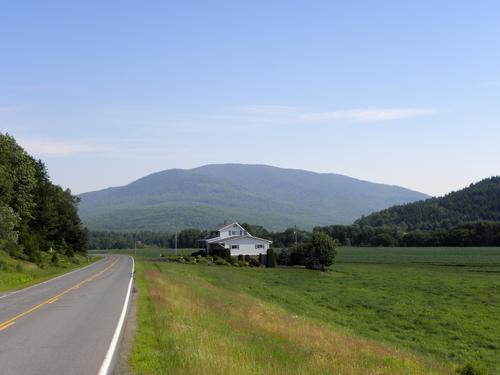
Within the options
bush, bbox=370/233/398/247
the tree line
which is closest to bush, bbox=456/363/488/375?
the tree line

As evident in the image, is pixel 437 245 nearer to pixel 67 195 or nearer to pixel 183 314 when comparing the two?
pixel 67 195

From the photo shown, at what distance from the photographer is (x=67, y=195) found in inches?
4606

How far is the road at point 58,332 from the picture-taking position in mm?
12219

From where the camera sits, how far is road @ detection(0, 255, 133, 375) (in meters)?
12.2

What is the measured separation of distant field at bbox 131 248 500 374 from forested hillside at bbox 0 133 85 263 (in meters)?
23.9

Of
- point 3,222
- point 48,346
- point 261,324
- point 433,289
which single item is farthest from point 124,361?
point 3,222

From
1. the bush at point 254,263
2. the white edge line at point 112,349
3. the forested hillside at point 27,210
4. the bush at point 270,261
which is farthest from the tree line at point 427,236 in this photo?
the white edge line at point 112,349

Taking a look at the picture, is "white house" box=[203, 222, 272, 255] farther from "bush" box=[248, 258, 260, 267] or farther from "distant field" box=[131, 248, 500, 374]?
"distant field" box=[131, 248, 500, 374]

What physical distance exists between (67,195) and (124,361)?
110m

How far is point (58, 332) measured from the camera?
670 inches

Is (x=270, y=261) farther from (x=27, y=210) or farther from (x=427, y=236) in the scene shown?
(x=427, y=236)

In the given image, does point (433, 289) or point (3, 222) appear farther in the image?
point (3, 222)

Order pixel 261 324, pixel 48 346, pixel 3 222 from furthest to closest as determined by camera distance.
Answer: pixel 3 222
pixel 261 324
pixel 48 346

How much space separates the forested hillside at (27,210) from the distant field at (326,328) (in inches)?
941
